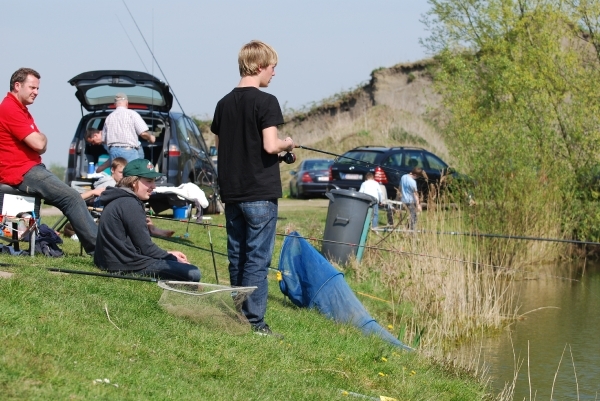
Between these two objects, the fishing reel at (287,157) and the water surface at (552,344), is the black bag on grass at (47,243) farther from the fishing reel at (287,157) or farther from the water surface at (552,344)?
the water surface at (552,344)

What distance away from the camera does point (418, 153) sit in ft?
76.9

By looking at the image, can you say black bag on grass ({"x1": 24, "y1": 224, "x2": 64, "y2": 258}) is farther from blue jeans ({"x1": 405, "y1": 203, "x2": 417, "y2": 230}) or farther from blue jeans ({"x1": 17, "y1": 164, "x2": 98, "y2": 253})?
blue jeans ({"x1": 405, "y1": 203, "x2": 417, "y2": 230})

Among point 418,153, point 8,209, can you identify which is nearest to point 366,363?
point 8,209

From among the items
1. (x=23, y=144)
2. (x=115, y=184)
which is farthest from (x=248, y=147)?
(x=115, y=184)

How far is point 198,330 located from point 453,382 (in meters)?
2.32

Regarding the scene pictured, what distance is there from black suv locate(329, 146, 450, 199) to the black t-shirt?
15.5m

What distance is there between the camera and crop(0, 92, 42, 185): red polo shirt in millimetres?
8492

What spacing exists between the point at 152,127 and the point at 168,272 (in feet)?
23.1

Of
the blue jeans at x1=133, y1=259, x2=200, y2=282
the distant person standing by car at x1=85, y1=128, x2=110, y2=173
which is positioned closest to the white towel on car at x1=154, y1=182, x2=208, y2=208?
the distant person standing by car at x1=85, y1=128, x2=110, y2=173

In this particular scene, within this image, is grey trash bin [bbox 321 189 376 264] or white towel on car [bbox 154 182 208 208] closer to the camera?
white towel on car [bbox 154 182 208 208]

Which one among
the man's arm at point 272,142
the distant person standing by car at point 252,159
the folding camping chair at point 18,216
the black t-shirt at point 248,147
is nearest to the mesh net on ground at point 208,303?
the distant person standing by car at point 252,159

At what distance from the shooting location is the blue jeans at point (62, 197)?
28.2ft

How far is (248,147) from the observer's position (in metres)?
6.53

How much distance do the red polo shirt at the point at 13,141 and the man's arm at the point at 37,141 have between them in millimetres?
36
